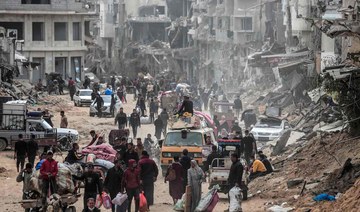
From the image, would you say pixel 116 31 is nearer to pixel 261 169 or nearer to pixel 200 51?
pixel 200 51

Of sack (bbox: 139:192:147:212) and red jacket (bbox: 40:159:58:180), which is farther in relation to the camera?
sack (bbox: 139:192:147:212)

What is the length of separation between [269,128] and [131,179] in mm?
17743

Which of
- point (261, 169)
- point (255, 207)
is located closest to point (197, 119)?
point (261, 169)

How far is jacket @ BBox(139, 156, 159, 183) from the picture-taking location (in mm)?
23562

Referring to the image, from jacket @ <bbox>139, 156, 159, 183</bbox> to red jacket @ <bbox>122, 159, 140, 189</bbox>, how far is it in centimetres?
124

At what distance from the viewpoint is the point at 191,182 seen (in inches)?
873

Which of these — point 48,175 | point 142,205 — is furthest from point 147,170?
point 48,175

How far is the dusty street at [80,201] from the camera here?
24.0 metres

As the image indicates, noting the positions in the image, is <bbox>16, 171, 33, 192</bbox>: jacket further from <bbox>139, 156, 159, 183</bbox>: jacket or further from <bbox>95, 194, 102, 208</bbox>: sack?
<bbox>139, 156, 159, 183</bbox>: jacket

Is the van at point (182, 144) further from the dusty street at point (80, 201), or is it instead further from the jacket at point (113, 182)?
the jacket at point (113, 182)

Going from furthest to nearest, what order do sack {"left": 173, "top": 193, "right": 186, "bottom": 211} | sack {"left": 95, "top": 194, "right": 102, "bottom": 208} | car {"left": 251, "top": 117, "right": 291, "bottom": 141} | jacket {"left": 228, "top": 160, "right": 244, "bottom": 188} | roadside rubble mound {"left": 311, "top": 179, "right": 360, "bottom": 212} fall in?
car {"left": 251, "top": 117, "right": 291, "bottom": 141}
jacket {"left": 228, "top": 160, "right": 244, "bottom": 188}
sack {"left": 173, "top": 193, "right": 186, "bottom": 211}
sack {"left": 95, "top": 194, "right": 102, "bottom": 208}
roadside rubble mound {"left": 311, "top": 179, "right": 360, "bottom": 212}

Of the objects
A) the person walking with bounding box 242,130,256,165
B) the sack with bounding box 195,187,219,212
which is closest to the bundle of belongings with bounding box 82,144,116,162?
the person walking with bounding box 242,130,256,165

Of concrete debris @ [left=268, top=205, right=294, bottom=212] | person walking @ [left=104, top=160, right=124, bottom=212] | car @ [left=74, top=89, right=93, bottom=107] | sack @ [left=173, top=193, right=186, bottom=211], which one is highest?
person walking @ [left=104, top=160, right=124, bottom=212]

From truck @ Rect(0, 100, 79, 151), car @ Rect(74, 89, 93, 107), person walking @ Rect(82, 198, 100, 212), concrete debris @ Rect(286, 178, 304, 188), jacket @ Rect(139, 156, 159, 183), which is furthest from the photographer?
car @ Rect(74, 89, 93, 107)
